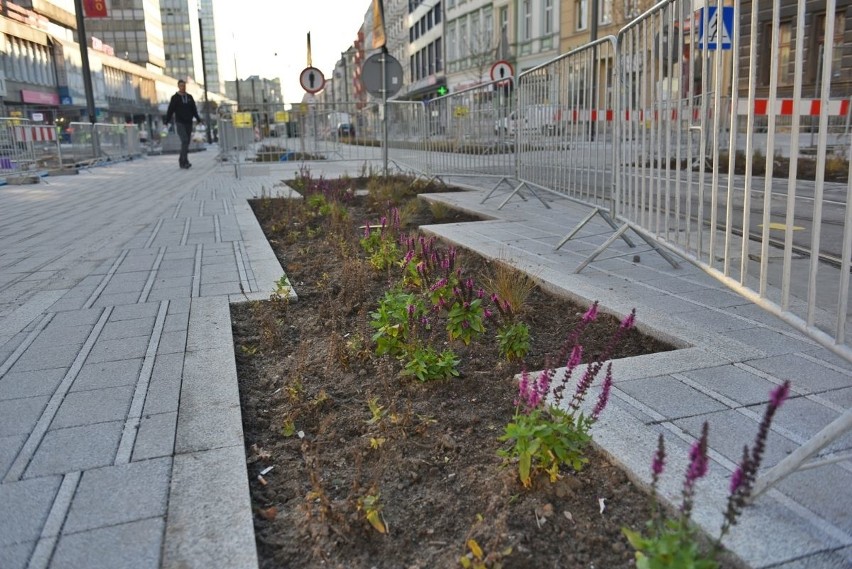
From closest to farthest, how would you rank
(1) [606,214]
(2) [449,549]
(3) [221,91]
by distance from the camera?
(2) [449,549] < (1) [606,214] < (3) [221,91]

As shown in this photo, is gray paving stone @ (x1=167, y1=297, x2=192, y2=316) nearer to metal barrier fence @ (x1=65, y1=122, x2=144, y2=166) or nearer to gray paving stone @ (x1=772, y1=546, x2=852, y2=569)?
gray paving stone @ (x1=772, y1=546, x2=852, y2=569)

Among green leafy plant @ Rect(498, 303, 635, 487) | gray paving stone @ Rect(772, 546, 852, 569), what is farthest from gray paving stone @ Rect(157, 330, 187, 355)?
gray paving stone @ Rect(772, 546, 852, 569)

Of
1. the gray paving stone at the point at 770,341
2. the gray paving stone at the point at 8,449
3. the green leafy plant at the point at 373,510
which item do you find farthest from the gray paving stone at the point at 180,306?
the gray paving stone at the point at 770,341

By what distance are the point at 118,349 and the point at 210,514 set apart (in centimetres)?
190

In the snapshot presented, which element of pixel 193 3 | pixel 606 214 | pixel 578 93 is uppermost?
pixel 193 3

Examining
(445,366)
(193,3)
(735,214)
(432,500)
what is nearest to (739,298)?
(445,366)

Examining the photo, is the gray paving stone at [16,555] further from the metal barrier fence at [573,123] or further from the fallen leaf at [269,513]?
the metal barrier fence at [573,123]

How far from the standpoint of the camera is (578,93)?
595cm

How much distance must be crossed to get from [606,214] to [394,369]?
2.99 meters

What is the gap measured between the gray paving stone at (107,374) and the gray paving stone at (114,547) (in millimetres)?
1269

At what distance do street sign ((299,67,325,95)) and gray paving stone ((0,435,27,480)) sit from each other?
13.6 metres

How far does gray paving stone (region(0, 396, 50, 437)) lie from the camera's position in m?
→ 2.76

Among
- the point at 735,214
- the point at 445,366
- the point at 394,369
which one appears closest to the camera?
the point at 445,366

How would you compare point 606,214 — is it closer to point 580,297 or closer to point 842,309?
point 580,297
